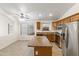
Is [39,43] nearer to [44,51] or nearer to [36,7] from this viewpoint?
[44,51]

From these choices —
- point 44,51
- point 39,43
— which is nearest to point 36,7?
point 39,43

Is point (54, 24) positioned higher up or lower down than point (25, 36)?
higher up

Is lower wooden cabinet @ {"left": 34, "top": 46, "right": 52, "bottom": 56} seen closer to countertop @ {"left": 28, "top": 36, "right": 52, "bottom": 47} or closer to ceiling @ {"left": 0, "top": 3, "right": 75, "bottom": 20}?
countertop @ {"left": 28, "top": 36, "right": 52, "bottom": 47}

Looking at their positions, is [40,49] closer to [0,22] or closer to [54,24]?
[0,22]

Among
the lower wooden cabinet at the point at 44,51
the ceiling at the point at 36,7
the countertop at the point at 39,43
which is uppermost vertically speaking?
the ceiling at the point at 36,7

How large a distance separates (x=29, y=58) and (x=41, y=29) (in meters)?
11.3

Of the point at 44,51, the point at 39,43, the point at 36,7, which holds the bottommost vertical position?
the point at 44,51

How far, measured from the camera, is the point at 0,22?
7.38 metres

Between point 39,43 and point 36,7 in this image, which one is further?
point 36,7

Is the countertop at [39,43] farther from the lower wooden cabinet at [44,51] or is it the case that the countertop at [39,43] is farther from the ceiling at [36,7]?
the ceiling at [36,7]

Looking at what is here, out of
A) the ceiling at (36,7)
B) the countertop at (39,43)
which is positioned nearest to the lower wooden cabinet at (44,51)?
the countertop at (39,43)

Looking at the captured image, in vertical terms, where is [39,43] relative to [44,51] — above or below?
above

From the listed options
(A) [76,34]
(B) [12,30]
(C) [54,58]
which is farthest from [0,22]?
(C) [54,58]

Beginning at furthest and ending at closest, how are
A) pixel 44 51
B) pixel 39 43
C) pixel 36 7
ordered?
pixel 36 7
pixel 39 43
pixel 44 51
